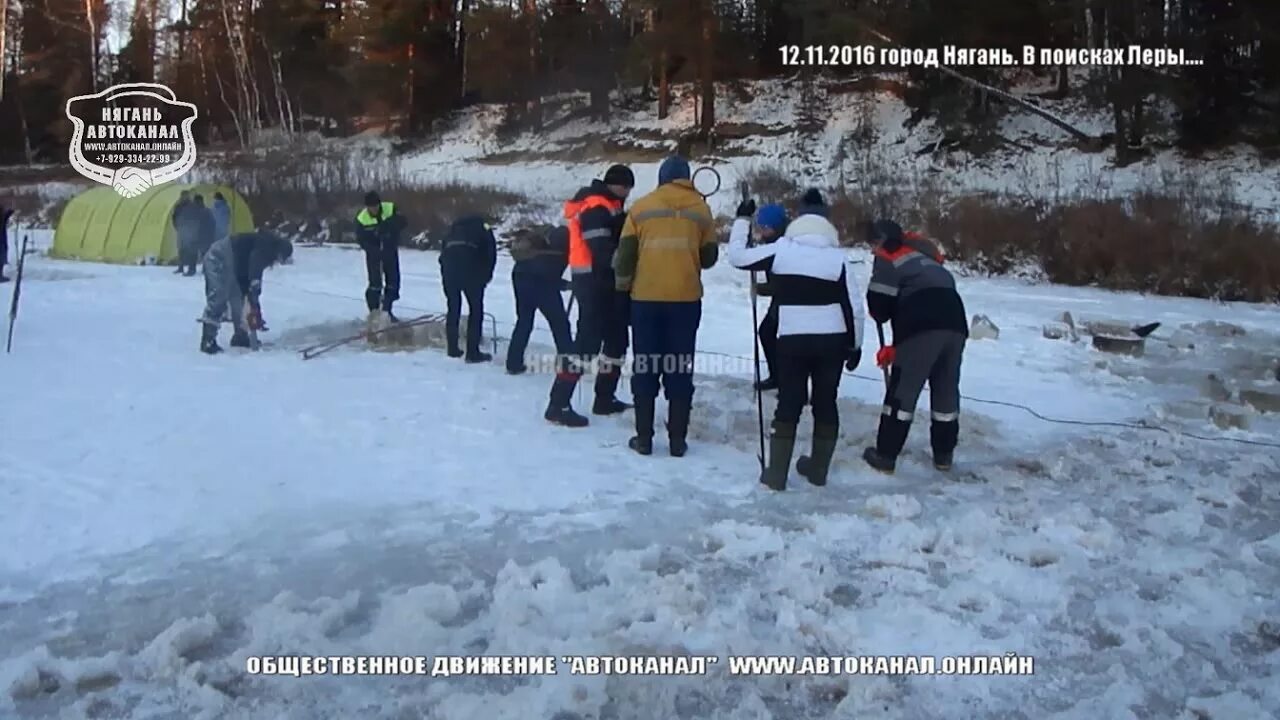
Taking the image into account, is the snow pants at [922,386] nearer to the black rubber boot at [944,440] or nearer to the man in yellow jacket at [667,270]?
the black rubber boot at [944,440]

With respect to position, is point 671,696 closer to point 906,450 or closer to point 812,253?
point 812,253

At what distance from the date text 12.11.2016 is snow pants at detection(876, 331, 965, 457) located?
1877cm

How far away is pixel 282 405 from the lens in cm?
766

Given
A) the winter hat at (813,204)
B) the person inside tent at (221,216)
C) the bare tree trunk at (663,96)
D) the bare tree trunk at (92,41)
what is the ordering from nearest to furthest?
1. the winter hat at (813,204)
2. the person inside tent at (221,216)
3. the bare tree trunk at (92,41)
4. the bare tree trunk at (663,96)

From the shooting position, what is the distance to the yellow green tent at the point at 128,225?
64.9ft

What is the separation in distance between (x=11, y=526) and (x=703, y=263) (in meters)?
3.90

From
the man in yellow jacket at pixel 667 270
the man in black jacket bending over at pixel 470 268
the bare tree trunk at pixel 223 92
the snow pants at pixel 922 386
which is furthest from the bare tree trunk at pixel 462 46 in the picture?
the snow pants at pixel 922 386

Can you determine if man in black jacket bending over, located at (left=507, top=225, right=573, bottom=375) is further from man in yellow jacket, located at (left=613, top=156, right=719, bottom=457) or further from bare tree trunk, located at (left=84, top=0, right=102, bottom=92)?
bare tree trunk, located at (left=84, top=0, right=102, bottom=92)

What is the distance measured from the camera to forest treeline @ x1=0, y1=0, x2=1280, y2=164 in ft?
74.7

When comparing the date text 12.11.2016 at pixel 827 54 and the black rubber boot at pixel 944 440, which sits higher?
the date text 12.11.2016 at pixel 827 54

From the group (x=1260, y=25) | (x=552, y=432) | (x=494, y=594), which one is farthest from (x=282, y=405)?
(x=1260, y=25)

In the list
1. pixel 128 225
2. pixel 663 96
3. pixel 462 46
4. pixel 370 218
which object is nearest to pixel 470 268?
pixel 370 218

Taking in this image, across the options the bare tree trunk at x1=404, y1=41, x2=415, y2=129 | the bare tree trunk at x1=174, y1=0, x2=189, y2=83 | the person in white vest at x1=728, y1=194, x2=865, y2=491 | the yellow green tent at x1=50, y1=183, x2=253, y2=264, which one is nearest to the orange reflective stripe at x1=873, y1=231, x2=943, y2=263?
the person in white vest at x1=728, y1=194, x2=865, y2=491

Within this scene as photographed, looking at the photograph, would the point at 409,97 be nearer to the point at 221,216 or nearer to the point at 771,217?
the point at 221,216
